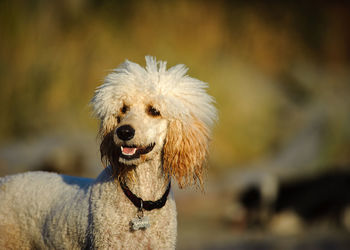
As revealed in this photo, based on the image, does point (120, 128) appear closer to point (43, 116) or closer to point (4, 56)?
point (43, 116)

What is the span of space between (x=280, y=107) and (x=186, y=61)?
7.71 feet

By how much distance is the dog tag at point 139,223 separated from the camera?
243 centimetres

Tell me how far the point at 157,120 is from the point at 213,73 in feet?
29.8

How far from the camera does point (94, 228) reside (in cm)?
246

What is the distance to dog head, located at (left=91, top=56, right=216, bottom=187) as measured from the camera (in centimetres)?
250

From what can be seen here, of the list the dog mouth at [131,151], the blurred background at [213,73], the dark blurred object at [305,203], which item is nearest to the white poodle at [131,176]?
the dog mouth at [131,151]

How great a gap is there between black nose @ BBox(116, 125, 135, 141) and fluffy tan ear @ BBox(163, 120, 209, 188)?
9.2 inches

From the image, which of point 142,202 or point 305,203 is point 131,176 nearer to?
point 142,202

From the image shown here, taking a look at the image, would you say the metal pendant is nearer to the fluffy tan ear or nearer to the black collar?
the black collar

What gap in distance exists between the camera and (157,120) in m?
2.55

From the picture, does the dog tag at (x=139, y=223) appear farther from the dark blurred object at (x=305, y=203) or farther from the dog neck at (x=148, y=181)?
the dark blurred object at (x=305, y=203)

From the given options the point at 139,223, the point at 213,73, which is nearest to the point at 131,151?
the point at 139,223

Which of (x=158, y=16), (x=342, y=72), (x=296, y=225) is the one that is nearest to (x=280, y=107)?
(x=342, y=72)

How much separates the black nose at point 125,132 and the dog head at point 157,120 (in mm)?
30
